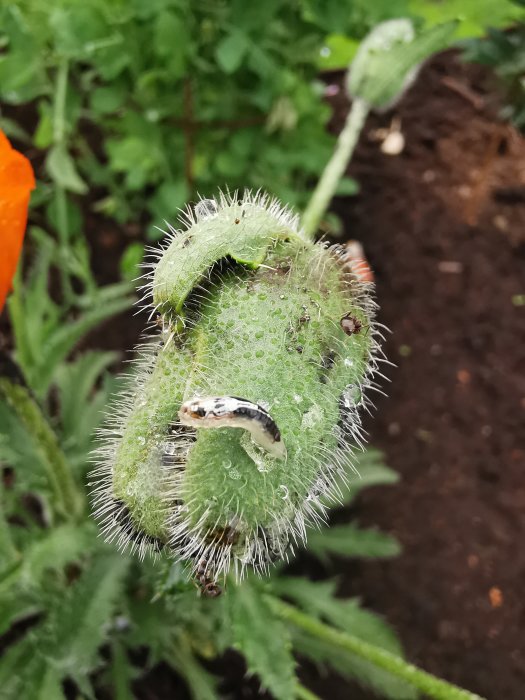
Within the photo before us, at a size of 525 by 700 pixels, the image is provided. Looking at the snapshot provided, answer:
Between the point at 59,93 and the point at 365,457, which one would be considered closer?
the point at 59,93

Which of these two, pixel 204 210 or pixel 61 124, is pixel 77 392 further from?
pixel 204 210

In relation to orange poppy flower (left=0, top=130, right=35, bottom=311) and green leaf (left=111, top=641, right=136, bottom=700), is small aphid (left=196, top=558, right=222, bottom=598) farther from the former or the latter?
green leaf (left=111, top=641, right=136, bottom=700)

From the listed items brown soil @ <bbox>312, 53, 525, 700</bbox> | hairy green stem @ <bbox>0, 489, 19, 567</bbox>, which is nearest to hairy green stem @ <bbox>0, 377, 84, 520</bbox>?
hairy green stem @ <bbox>0, 489, 19, 567</bbox>

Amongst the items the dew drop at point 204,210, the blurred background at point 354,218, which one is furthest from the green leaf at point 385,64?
the dew drop at point 204,210

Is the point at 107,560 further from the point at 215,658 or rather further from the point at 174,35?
the point at 174,35

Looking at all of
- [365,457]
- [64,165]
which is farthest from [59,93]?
[365,457]

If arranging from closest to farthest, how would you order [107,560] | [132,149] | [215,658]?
[107,560], [132,149], [215,658]

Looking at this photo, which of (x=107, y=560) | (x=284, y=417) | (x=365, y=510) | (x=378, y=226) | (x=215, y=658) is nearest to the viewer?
(x=284, y=417)
